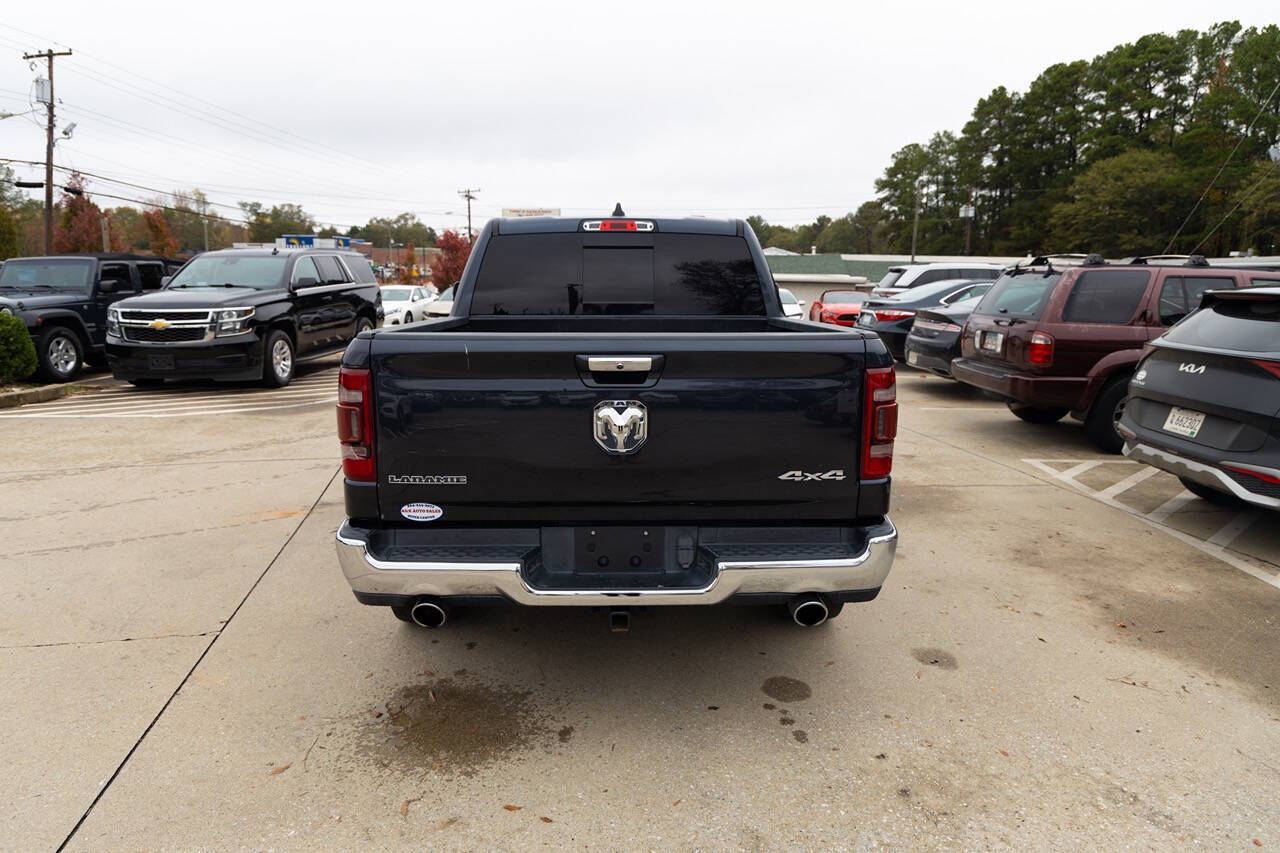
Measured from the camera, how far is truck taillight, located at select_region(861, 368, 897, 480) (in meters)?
2.85

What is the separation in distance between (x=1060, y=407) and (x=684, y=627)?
574 centimetres

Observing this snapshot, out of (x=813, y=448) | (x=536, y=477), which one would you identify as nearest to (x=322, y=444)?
(x=536, y=477)

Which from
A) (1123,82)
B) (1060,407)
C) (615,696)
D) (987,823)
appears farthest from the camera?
(1123,82)

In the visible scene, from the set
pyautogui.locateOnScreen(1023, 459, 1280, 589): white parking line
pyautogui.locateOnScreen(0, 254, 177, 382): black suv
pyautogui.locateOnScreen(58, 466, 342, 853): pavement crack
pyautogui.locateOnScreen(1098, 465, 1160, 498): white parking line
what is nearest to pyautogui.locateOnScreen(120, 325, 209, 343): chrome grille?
pyautogui.locateOnScreen(0, 254, 177, 382): black suv

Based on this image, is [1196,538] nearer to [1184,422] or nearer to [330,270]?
[1184,422]

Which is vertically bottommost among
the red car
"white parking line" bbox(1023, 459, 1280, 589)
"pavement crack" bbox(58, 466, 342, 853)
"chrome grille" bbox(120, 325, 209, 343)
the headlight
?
"pavement crack" bbox(58, 466, 342, 853)

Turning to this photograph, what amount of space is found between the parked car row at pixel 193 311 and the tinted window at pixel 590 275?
A: 327 inches

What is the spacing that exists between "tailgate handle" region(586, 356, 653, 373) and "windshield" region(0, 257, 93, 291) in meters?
13.9

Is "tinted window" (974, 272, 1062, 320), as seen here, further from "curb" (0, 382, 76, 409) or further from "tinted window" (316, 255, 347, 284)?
"curb" (0, 382, 76, 409)

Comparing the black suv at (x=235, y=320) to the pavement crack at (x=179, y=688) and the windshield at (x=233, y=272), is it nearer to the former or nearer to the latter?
→ the windshield at (x=233, y=272)

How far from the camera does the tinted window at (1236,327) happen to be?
15.9 ft

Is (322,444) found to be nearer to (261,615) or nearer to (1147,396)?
(261,615)

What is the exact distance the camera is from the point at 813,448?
2857 mm

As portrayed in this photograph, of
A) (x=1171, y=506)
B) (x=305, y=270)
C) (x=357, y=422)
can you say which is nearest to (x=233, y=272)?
(x=305, y=270)
